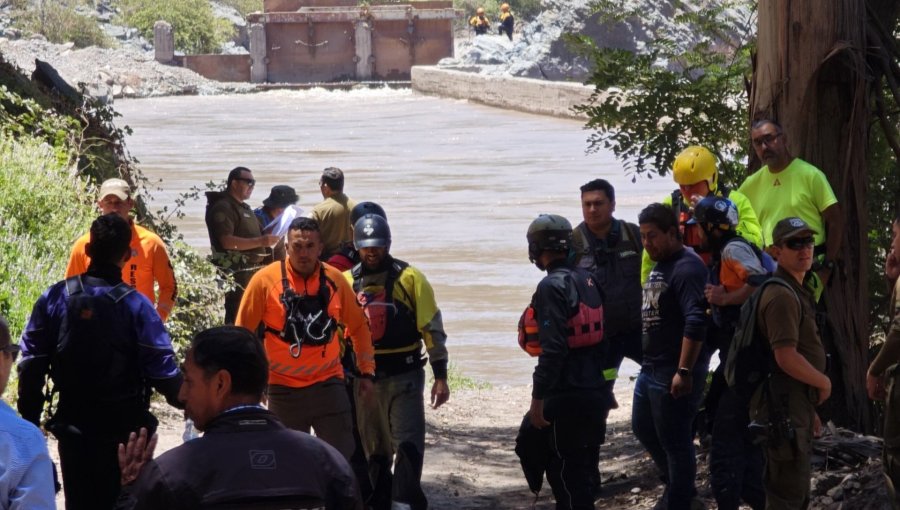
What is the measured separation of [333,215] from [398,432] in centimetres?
328

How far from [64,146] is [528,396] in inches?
180

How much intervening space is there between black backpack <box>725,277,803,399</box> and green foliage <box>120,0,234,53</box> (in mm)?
67825

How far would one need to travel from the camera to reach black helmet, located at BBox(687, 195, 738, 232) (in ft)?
20.6

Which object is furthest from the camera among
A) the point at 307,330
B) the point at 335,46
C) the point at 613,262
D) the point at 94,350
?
the point at 335,46

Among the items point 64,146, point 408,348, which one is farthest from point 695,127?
point 64,146

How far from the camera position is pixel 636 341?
7555 mm

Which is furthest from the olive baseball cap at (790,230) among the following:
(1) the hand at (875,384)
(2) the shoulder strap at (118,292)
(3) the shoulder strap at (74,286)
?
(3) the shoulder strap at (74,286)

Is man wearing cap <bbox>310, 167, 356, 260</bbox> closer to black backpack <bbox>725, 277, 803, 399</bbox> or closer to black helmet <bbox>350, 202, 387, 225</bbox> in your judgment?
black helmet <bbox>350, 202, 387, 225</bbox>

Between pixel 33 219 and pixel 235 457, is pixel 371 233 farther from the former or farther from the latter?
pixel 33 219

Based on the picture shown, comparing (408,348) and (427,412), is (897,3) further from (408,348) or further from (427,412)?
(427,412)

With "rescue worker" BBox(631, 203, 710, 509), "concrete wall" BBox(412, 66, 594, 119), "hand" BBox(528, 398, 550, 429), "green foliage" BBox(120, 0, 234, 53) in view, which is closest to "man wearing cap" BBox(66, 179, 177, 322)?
"hand" BBox(528, 398, 550, 429)

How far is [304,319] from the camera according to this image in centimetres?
629

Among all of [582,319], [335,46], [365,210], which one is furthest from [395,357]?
[335,46]

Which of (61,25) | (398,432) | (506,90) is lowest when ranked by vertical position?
(398,432)
